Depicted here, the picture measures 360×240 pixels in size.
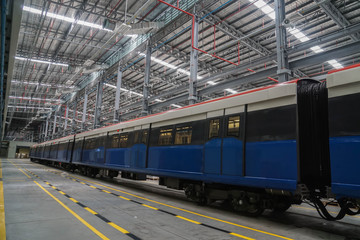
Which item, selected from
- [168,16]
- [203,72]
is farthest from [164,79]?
[168,16]

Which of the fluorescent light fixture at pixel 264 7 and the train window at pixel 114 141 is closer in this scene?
the train window at pixel 114 141

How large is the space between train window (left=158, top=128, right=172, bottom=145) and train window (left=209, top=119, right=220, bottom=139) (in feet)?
6.99

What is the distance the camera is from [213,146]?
737 cm

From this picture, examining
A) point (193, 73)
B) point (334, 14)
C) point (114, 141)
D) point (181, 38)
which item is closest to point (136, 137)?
point (114, 141)

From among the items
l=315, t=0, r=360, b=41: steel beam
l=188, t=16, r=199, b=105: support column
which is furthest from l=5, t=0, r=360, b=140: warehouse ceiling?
l=188, t=16, r=199, b=105: support column

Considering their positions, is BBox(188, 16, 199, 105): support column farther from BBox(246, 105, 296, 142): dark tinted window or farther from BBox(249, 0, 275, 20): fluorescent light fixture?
BBox(246, 105, 296, 142): dark tinted window

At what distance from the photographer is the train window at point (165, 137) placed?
366 inches

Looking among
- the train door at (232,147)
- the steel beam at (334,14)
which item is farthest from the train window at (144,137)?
the steel beam at (334,14)

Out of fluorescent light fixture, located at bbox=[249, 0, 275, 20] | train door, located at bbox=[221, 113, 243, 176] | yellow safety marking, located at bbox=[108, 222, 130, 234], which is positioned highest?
fluorescent light fixture, located at bbox=[249, 0, 275, 20]

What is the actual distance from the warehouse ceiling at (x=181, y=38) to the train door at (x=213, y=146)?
5.07 m

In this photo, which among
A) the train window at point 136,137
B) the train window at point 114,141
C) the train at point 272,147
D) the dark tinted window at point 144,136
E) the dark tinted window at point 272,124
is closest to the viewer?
the train at point 272,147

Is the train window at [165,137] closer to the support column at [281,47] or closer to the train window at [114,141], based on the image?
the train window at [114,141]

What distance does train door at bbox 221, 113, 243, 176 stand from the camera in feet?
21.6

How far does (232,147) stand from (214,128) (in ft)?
3.23
